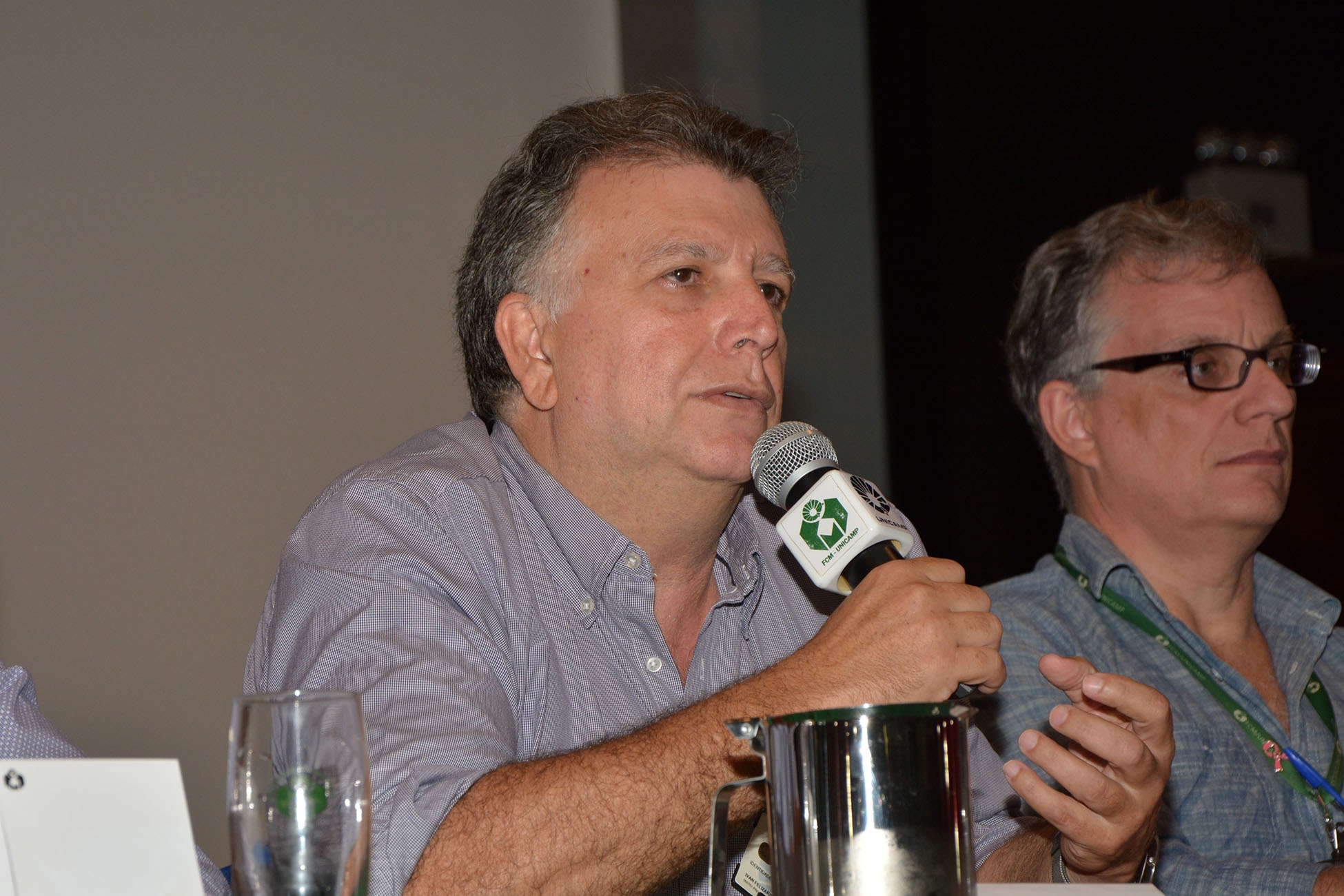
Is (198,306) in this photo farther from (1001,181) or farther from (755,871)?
(1001,181)

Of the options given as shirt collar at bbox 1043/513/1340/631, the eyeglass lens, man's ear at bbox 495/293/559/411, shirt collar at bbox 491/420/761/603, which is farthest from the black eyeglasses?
man's ear at bbox 495/293/559/411

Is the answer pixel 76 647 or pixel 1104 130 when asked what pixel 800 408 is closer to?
pixel 1104 130

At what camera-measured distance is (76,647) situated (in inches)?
99.6

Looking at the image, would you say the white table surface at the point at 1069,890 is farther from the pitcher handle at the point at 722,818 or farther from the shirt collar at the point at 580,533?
the shirt collar at the point at 580,533

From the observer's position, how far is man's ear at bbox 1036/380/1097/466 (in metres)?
2.37

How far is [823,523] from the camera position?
134 cm

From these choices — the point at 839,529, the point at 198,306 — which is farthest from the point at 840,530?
the point at 198,306

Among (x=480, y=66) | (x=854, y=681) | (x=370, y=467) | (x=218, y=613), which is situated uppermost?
(x=480, y=66)

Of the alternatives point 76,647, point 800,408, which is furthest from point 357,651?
point 800,408

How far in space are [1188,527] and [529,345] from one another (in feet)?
4.23

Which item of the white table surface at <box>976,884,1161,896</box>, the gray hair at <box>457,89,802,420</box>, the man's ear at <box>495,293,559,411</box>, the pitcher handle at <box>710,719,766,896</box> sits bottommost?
the white table surface at <box>976,884,1161,896</box>

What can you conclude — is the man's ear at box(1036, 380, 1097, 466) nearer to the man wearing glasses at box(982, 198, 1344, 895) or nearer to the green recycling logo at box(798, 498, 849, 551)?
the man wearing glasses at box(982, 198, 1344, 895)

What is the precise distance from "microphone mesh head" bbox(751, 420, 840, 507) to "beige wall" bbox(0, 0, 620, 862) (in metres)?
1.65

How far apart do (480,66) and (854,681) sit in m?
2.50
